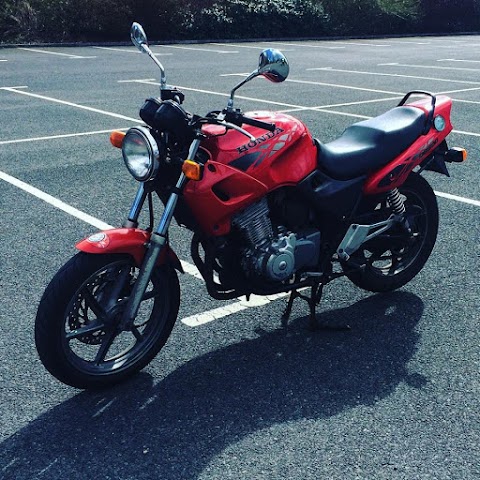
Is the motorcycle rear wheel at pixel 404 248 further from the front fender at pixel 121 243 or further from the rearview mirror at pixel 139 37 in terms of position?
the rearview mirror at pixel 139 37

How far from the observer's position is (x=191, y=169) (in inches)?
121

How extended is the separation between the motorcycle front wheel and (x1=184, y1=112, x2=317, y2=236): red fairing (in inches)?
15.0

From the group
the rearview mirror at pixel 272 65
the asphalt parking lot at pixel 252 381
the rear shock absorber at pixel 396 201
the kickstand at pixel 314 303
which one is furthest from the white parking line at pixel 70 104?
the rearview mirror at pixel 272 65

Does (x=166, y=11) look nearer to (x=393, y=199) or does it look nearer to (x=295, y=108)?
(x=295, y=108)

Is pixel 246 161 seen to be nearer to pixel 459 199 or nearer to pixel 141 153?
pixel 141 153

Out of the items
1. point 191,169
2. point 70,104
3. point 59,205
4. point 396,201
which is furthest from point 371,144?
point 70,104

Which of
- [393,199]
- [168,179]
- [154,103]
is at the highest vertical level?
[154,103]

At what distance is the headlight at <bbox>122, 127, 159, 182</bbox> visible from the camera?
3131mm

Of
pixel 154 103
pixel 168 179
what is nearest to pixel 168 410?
pixel 168 179

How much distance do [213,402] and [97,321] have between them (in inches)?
25.6

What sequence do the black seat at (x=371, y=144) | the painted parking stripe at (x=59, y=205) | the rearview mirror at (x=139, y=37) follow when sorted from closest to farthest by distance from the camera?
the rearview mirror at (x=139, y=37) → the black seat at (x=371, y=144) → the painted parking stripe at (x=59, y=205)

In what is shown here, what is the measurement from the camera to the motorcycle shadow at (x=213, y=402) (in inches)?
114

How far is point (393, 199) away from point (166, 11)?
21.5 m

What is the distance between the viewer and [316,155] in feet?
12.1
